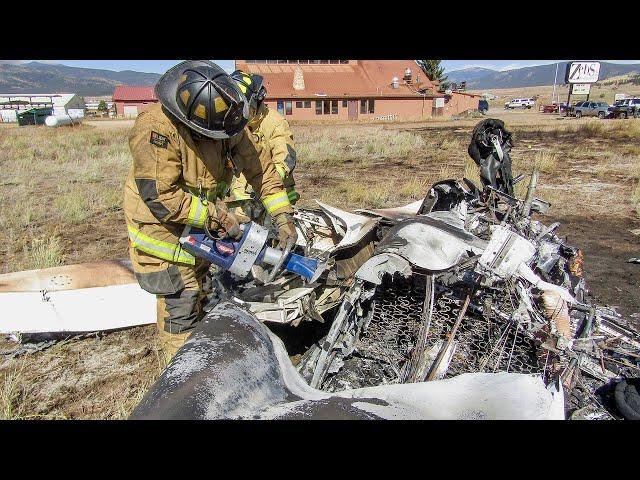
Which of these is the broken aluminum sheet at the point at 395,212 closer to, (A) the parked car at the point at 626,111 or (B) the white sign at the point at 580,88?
(A) the parked car at the point at 626,111

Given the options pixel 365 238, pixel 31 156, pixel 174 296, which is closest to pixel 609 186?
pixel 365 238

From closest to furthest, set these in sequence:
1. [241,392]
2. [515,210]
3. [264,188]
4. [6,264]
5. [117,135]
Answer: [241,392]
[264,188]
[515,210]
[6,264]
[117,135]

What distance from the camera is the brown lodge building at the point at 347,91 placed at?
1391 inches

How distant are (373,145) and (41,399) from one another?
14.9 meters

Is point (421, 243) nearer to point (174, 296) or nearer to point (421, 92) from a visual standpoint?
point (174, 296)

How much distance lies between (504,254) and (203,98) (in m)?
1.79

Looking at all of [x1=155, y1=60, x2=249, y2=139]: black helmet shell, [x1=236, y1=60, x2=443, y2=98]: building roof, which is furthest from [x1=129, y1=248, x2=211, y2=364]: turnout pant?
[x1=236, y1=60, x2=443, y2=98]: building roof

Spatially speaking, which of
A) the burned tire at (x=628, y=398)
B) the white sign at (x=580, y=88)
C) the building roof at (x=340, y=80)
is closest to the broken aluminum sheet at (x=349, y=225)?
the burned tire at (x=628, y=398)

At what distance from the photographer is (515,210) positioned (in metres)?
3.44

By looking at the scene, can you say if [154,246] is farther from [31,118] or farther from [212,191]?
[31,118]

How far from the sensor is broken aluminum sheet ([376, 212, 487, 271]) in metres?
2.28

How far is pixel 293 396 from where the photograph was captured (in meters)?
1.71

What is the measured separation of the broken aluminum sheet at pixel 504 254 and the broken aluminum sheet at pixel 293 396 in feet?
2.54

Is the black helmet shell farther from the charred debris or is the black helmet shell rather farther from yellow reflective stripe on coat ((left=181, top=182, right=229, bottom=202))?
the charred debris
